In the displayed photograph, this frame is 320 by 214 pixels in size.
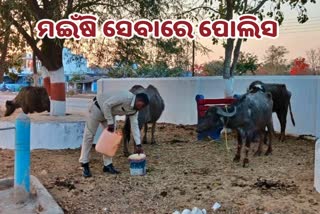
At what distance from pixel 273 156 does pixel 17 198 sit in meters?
4.77

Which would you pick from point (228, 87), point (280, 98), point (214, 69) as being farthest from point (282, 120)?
point (214, 69)

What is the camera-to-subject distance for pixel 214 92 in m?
12.9

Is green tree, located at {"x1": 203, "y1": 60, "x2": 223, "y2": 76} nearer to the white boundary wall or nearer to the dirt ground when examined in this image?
the white boundary wall

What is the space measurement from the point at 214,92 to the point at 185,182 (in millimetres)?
6696

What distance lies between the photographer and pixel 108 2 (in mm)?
9750

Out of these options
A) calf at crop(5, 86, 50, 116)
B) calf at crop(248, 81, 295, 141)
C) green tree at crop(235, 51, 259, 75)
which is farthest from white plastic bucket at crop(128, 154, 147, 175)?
green tree at crop(235, 51, 259, 75)

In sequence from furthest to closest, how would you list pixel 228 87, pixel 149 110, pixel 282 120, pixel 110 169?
pixel 228 87, pixel 282 120, pixel 149 110, pixel 110 169

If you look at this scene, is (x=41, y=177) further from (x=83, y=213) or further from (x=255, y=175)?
(x=255, y=175)

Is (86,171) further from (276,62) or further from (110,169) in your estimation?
(276,62)

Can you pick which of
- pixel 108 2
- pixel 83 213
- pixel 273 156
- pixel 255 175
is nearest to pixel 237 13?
pixel 108 2

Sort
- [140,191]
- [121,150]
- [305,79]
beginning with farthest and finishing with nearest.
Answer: [305,79] → [121,150] → [140,191]

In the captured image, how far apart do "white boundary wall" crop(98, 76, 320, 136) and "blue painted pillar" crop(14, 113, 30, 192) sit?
2.82 meters

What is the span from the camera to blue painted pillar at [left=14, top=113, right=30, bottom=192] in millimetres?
5562

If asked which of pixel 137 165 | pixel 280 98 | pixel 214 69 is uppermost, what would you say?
pixel 214 69
